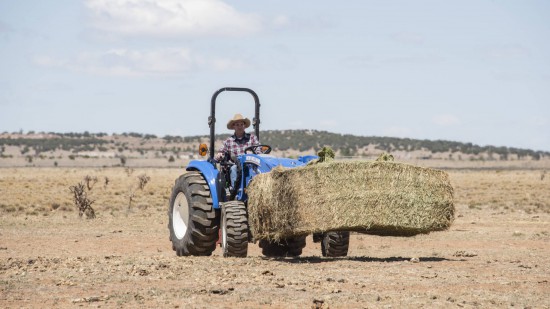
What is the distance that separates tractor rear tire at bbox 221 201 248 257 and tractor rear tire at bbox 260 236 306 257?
208cm

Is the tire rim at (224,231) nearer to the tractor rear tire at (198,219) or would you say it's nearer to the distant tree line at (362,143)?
the tractor rear tire at (198,219)

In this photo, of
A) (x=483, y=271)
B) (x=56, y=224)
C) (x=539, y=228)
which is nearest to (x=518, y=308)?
(x=483, y=271)

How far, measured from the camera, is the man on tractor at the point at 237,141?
A: 1555 centimetres

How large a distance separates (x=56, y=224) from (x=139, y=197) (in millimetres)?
14116

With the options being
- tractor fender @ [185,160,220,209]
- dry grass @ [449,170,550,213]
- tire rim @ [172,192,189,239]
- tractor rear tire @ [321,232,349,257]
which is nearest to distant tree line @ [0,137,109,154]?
dry grass @ [449,170,550,213]

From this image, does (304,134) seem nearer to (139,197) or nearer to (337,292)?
(139,197)

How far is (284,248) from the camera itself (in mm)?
16688

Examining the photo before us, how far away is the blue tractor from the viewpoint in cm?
1438

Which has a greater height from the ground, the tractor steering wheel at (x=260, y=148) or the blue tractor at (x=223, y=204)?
the tractor steering wheel at (x=260, y=148)

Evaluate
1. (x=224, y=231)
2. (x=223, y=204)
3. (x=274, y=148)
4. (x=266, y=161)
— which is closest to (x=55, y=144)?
(x=274, y=148)

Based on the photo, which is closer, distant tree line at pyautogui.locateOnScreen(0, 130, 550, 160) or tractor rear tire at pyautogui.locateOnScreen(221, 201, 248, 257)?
tractor rear tire at pyautogui.locateOnScreen(221, 201, 248, 257)

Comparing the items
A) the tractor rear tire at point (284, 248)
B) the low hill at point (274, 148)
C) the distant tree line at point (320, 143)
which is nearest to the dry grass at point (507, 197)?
the tractor rear tire at point (284, 248)

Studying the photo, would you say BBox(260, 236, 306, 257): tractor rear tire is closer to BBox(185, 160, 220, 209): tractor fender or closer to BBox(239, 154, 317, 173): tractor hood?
BBox(185, 160, 220, 209): tractor fender

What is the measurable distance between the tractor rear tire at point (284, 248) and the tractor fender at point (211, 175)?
1.68 meters
